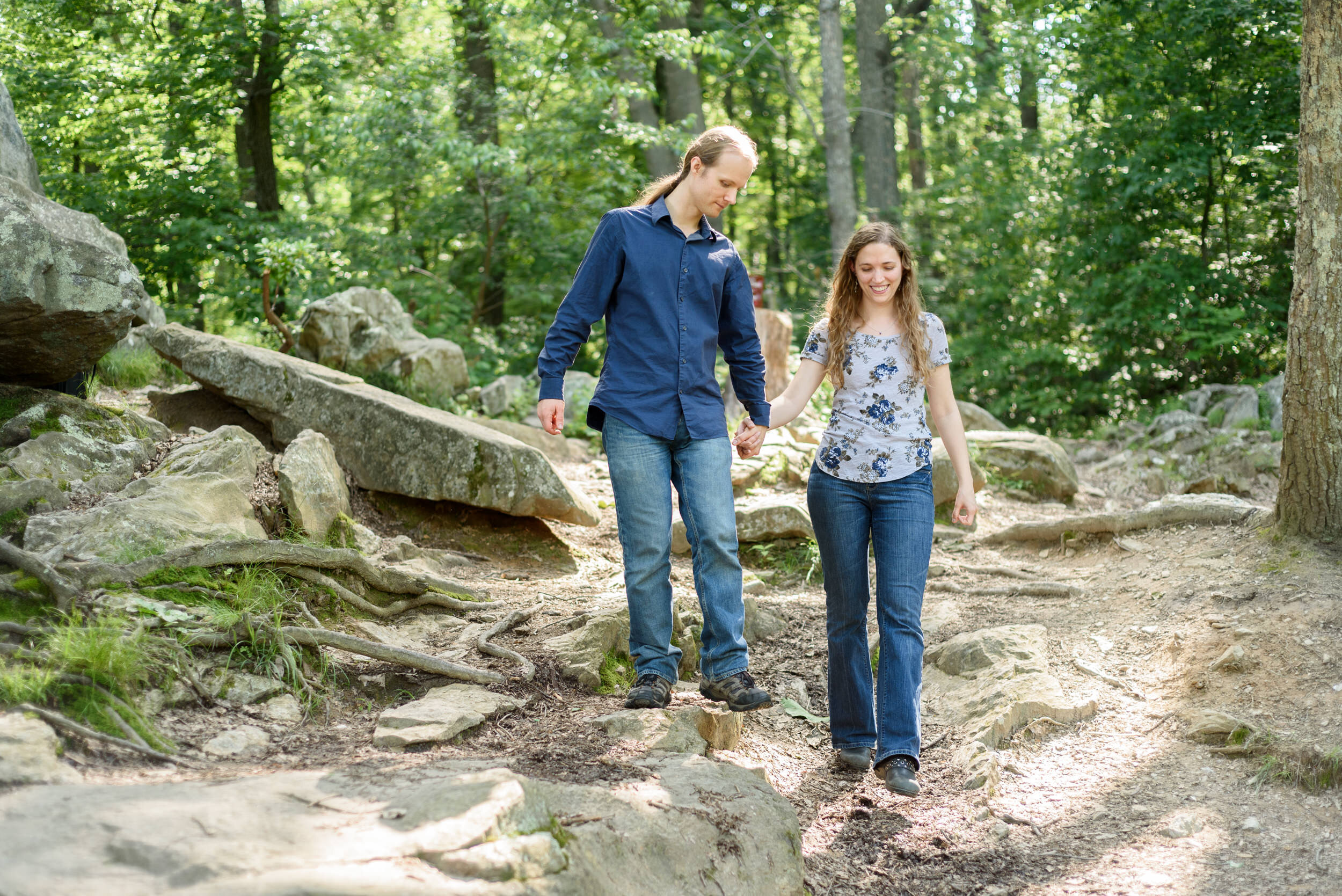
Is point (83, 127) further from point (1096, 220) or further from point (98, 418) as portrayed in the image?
point (1096, 220)

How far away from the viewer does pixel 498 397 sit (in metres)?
9.38

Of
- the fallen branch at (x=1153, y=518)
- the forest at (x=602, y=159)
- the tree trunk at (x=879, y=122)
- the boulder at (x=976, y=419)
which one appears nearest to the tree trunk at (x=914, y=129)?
the tree trunk at (x=879, y=122)

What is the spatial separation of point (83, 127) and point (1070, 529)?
10268mm

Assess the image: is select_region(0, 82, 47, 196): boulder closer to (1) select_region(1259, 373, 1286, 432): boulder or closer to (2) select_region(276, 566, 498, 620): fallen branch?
(2) select_region(276, 566, 498, 620): fallen branch

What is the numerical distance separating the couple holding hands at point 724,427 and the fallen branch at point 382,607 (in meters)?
1.23

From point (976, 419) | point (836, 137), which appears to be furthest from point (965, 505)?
point (836, 137)

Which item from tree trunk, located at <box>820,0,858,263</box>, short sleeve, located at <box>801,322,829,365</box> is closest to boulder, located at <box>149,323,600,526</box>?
short sleeve, located at <box>801,322,829,365</box>

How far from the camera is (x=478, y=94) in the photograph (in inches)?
465

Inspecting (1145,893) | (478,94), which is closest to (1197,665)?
(1145,893)

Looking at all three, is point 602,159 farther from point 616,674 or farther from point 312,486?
point 616,674

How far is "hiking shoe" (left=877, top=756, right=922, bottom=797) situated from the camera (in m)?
3.43

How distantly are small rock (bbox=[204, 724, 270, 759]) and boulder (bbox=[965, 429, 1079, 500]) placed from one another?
666 cm

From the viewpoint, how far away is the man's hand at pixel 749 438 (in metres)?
3.58

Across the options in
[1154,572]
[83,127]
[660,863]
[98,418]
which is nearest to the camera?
[660,863]
